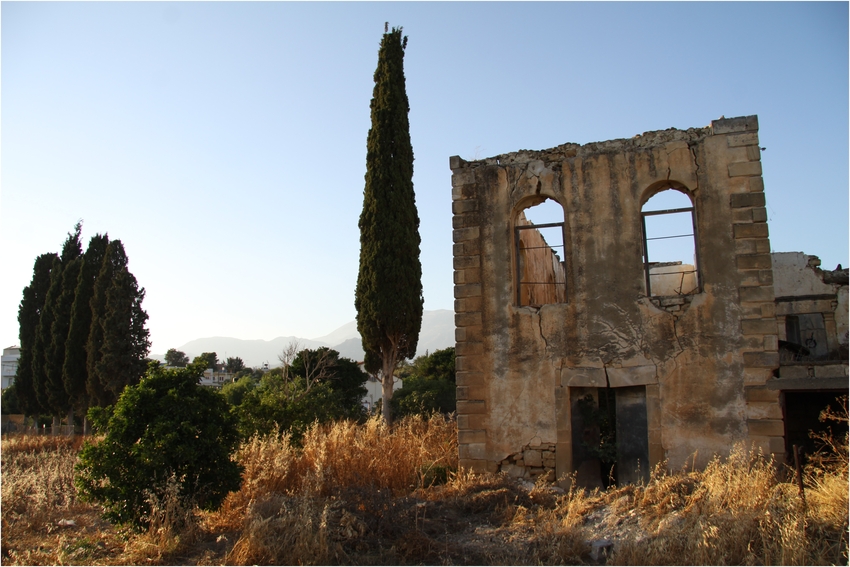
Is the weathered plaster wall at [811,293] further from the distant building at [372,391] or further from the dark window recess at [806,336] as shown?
the distant building at [372,391]

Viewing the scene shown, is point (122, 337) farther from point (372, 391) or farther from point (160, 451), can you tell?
point (372, 391)

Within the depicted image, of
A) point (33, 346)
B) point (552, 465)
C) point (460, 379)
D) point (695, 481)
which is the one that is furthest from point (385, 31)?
point (33, 346)

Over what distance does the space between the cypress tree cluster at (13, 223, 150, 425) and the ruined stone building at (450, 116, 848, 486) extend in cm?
1811

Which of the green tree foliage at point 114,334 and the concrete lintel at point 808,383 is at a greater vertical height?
the green tree foliage at point 114,334

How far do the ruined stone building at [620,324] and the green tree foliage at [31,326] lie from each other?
76.1 ft

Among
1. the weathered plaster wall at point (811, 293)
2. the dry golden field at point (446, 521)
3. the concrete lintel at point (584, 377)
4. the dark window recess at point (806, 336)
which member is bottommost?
the dry golden field at point (446, 521)

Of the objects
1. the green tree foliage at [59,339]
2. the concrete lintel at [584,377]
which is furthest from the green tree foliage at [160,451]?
the green tree foliage at [59,339]

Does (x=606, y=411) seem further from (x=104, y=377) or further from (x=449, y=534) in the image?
(x=104, y=377)

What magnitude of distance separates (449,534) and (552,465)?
8.96 ft

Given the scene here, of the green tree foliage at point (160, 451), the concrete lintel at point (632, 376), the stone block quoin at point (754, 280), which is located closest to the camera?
the green tree foliage at point (160, 451)

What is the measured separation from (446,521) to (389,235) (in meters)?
10.3

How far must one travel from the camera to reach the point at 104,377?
76.2ft

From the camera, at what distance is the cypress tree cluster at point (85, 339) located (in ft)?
77.7

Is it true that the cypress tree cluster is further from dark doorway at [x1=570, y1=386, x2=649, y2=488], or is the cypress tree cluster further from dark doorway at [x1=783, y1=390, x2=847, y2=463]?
dark doorway at [x1=783, y1=390, x2=847, y2=463]
